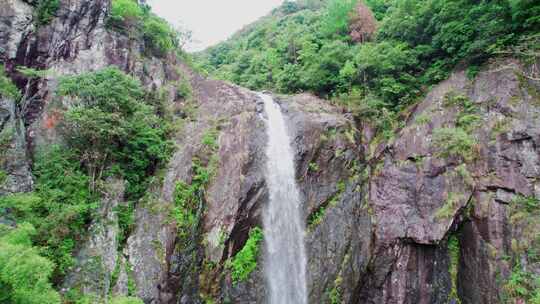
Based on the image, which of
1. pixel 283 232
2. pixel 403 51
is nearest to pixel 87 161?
pixel 283 232

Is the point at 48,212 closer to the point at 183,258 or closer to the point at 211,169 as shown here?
the point at 183,258

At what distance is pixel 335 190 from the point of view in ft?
39.2

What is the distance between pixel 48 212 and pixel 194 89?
31.1 ft

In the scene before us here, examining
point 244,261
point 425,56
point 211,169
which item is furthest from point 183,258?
point 425,56

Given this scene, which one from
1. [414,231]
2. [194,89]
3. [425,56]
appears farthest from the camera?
[194,89]

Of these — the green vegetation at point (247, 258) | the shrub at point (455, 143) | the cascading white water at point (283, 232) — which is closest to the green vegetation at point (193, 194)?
the green vegetation at point (247, 258)

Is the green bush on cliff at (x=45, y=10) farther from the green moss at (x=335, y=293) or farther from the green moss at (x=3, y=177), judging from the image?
the green moss at (x=335, y=293)

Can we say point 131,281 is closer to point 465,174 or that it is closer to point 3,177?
point 3,177

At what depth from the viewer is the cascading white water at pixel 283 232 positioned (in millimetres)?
10305

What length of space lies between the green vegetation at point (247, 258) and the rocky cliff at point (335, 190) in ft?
0.65

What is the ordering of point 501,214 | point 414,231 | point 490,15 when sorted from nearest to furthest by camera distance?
point 501,214 < point 414,231 < point 490,15

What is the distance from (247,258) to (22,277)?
6252 millimetres

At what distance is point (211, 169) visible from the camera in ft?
36.3

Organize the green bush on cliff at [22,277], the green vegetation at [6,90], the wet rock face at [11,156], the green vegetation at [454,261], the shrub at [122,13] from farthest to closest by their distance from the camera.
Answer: the shrub at [122,13]
the green vegetation at [454,261]
the green vegetation at [6,90]
the wet rock face at [11,156]
the green bush on cliff at [22,277]
